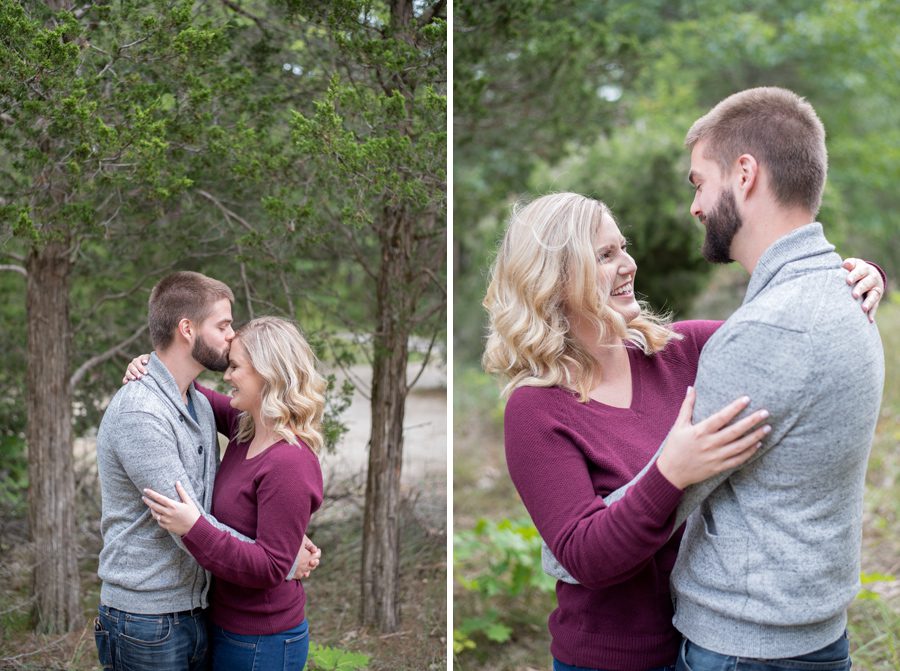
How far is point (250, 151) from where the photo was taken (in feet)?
11.7

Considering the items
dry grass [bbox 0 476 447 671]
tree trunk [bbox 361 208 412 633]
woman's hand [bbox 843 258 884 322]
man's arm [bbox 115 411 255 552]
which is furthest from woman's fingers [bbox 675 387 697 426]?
dry grass [bbox 0 476 447 671]

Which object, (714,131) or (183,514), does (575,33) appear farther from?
(183,514)

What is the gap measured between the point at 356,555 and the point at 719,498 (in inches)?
135

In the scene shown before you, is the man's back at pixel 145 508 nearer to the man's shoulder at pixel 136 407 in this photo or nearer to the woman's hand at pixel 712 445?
the man's shoulder at pixel 136 407

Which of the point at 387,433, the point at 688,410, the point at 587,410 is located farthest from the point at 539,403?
the point at 387,433

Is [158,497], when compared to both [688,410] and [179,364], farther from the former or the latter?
[688,410]

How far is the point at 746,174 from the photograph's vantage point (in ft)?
6.52

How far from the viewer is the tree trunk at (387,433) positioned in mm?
4305

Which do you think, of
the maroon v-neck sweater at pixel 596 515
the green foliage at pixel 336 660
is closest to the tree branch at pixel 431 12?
the maroon v-neck sweater at pixel 596 515

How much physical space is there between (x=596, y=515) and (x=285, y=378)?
1103 mm

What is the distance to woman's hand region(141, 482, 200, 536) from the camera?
2.43 m

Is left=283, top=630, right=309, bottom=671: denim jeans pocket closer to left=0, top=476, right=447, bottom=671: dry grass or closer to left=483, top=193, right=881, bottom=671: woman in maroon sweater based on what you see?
left=483, top=193, right=881, bottom=671: woman in maroon sweater

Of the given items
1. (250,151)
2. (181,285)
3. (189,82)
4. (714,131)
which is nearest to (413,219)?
(250,151)

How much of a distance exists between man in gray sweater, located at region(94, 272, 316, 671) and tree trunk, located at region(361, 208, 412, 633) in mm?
1631
